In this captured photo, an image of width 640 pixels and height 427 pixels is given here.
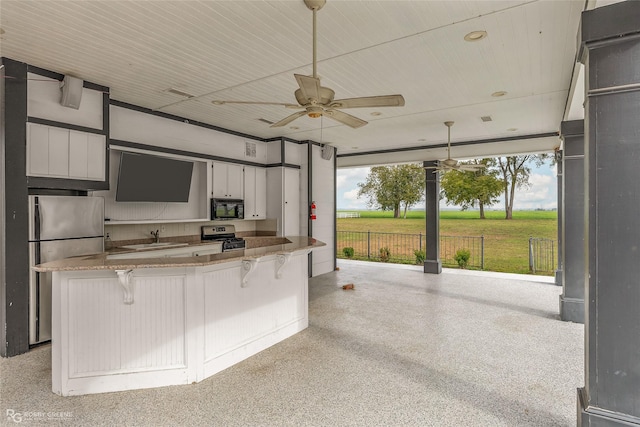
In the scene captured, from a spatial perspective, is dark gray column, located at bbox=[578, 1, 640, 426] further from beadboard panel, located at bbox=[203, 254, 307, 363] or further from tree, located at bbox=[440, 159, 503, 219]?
tree, located at bbox=[440, 159, 503, 219]

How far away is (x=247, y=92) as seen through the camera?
426 centimetres

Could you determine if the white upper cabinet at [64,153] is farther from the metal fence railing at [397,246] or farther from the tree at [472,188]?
the tree at [472,188]

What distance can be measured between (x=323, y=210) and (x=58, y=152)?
16.0 ft

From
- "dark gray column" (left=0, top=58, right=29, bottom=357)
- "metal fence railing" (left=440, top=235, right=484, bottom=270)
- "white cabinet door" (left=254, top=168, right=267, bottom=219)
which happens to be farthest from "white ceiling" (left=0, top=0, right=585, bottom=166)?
"metal fence railing" (left=440, top=235, right=484, bottom=270)

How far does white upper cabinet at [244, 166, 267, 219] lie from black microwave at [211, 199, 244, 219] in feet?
0.83

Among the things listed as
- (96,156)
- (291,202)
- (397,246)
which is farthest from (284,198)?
(397,246)

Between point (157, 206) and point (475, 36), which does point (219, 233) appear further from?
point (475, 36)

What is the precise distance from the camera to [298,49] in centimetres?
313

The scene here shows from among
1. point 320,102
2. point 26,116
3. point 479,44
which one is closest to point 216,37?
point 320,102

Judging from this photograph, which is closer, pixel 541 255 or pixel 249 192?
pixel 249 192

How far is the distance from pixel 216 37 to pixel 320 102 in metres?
1.20

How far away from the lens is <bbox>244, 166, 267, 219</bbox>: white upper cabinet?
6410 mm

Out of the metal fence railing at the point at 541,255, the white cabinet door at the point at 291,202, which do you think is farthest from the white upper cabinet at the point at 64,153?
the metal fence railing at the point at 541,255

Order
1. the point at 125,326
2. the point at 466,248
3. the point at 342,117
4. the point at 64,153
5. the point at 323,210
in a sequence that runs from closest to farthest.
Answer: the point at 125,326 → the point at 342,117 → the point at 64,153 → the point at 323,210 → the point at 466,248
